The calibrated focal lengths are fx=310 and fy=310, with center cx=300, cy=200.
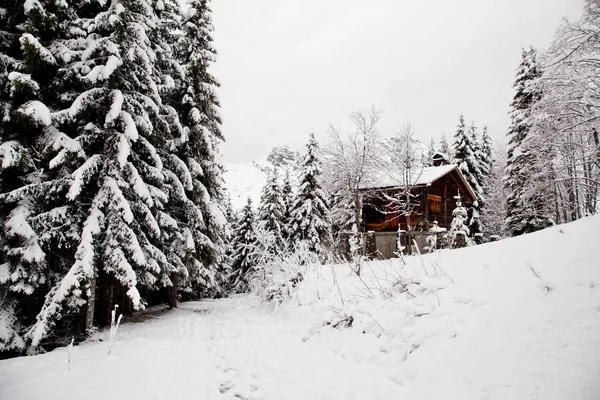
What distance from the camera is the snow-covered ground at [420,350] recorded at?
3156 mm

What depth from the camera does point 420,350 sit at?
422 cm

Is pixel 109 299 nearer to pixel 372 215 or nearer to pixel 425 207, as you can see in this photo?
pixel 372 215

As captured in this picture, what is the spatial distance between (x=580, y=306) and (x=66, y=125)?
1260 centimetres

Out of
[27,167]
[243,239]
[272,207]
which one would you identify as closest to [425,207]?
[272,207]

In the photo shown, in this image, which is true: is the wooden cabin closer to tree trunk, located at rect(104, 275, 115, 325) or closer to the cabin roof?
the cabin roof

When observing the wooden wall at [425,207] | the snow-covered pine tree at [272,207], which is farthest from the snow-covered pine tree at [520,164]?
the snow-covered pine tree at [272,207]

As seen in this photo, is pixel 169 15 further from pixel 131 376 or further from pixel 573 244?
pixel 573 244

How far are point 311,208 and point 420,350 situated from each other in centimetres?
2097

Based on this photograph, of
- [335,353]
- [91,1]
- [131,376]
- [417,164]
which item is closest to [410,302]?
[335,353]

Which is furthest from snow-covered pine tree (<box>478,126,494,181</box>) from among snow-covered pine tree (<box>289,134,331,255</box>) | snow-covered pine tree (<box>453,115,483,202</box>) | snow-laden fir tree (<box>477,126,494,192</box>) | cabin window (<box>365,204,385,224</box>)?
snow-covered pine tree (<box>289,134,331,255</box>)

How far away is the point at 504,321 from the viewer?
3.76m

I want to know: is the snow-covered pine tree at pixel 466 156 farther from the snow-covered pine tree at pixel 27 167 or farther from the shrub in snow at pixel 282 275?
the snow-covered pine tree at pixel 27 167

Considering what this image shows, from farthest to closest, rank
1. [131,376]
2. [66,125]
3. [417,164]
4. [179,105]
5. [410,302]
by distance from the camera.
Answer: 1. [417,164]
2. [179,105]
3. [66,125]
4. [410,302]
5. [131,376]

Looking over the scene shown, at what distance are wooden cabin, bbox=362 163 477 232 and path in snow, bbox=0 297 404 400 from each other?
1649 centimetres
